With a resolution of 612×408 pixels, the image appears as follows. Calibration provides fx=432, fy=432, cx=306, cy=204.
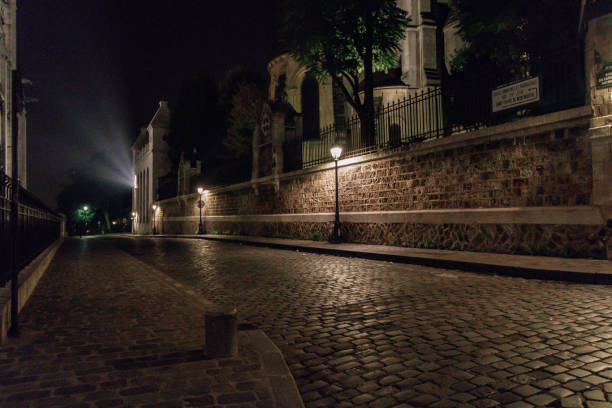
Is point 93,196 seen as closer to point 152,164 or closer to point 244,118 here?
point 152,164

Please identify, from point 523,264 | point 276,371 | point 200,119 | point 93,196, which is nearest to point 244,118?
point 200,119

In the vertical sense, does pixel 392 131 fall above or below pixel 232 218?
above

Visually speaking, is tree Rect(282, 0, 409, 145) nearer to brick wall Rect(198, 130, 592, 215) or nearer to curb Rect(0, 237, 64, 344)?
brick wall Rect(198, 130, 592, 215)

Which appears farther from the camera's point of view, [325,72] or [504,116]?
[325,72]

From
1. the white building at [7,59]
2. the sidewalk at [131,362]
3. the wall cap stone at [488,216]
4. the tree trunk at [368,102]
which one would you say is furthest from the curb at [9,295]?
the white building at [7,59]

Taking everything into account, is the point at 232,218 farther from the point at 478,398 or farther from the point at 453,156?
the point at 478,398

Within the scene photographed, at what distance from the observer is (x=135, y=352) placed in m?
3.87

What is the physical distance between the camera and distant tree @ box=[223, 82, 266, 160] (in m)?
43.9

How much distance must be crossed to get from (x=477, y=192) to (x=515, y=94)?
107 inches

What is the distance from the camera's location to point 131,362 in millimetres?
3604

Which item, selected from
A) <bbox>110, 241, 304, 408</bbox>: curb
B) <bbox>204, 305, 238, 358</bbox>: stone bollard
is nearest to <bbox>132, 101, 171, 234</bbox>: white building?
<bbox>110, 241, 304, 408</bbox>: curb

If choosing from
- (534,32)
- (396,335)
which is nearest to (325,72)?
(534,32)

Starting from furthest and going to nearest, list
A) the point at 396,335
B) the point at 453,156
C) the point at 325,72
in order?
the point at 325,72 < the point at 453,156 < the point at 396,335

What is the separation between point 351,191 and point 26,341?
13785mm
